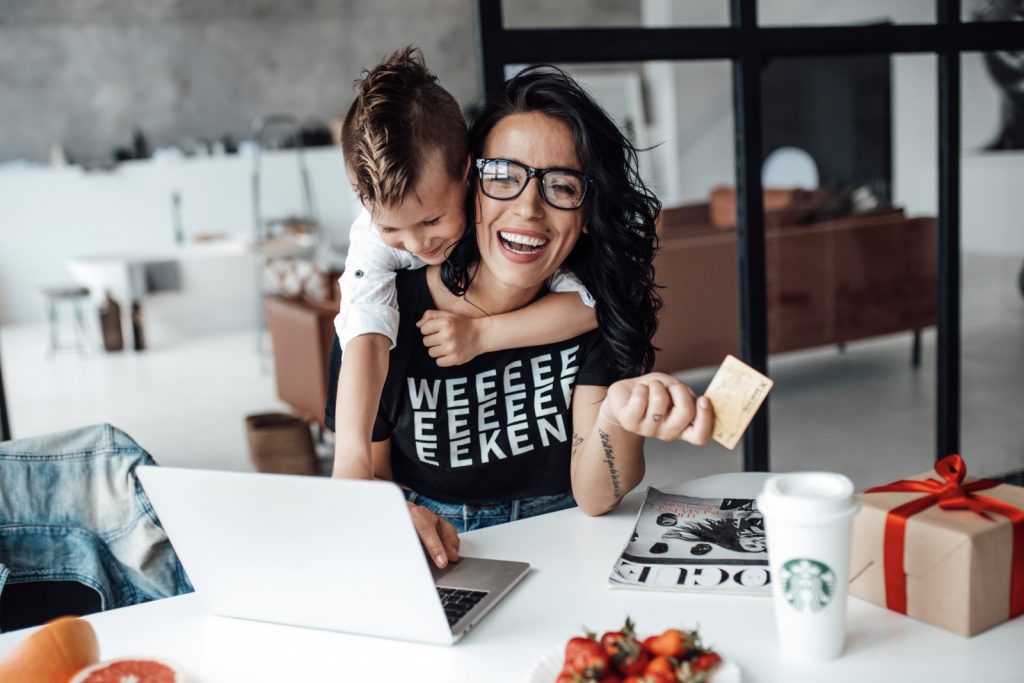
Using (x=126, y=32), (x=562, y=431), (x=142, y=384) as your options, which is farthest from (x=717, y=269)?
(x=126, y=32)

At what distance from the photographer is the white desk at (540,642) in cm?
95

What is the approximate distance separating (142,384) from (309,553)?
19.1 ft

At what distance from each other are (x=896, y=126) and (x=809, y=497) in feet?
8.74

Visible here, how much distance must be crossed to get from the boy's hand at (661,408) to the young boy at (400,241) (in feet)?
1.20

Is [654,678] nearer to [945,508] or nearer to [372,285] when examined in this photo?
[945,508]

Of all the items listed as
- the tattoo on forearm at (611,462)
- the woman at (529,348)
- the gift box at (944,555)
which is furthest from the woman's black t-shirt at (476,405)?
the gift box at (944,555)

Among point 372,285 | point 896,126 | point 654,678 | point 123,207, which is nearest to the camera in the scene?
point 654,678

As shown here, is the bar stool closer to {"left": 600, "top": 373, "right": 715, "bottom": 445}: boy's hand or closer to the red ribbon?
{"left": 600, "top": 373, "right": 715, "bottom": 445}: boy's hand

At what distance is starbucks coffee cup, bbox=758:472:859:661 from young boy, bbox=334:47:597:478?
1.96 ft

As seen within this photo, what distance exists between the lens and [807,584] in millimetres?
885

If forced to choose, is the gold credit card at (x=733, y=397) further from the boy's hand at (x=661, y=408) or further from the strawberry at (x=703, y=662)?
the strawberry at (x=703, y=662)

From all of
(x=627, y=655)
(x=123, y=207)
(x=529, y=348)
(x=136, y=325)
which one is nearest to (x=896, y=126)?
(x=529, y=348)

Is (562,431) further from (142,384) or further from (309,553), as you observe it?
(142,384)

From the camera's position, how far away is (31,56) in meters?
A: 9.55
